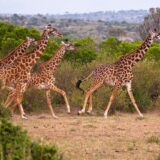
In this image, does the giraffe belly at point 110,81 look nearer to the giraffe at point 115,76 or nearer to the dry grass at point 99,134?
the giraffe at point 115,76

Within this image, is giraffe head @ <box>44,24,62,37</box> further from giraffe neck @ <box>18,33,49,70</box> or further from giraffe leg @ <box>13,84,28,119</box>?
giraffe leg @ <box>13,84,28,119</box>

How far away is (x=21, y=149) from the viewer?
7.99m

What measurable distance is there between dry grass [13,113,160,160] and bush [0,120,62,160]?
80.2 inches

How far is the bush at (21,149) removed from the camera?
25.7 feet

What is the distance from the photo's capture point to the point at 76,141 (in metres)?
12.4

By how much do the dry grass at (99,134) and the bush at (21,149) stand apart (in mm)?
2036

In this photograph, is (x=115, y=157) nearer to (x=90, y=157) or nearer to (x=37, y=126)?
(x=90, y=157)

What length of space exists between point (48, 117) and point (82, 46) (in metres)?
8.86

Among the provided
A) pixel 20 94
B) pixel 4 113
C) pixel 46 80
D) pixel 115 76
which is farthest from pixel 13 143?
pixel 115 76

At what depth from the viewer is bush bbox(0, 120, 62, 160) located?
784cm

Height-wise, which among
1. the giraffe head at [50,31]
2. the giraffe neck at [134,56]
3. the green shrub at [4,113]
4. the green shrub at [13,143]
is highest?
the giraffe head at [50,31]

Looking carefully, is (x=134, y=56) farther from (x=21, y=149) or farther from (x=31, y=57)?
(x=21, y=149)

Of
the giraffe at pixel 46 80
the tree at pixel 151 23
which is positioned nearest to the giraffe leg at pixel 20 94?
the giraffe at pixel 46 80

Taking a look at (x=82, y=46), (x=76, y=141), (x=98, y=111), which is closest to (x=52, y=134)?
(x=76, y=141)
